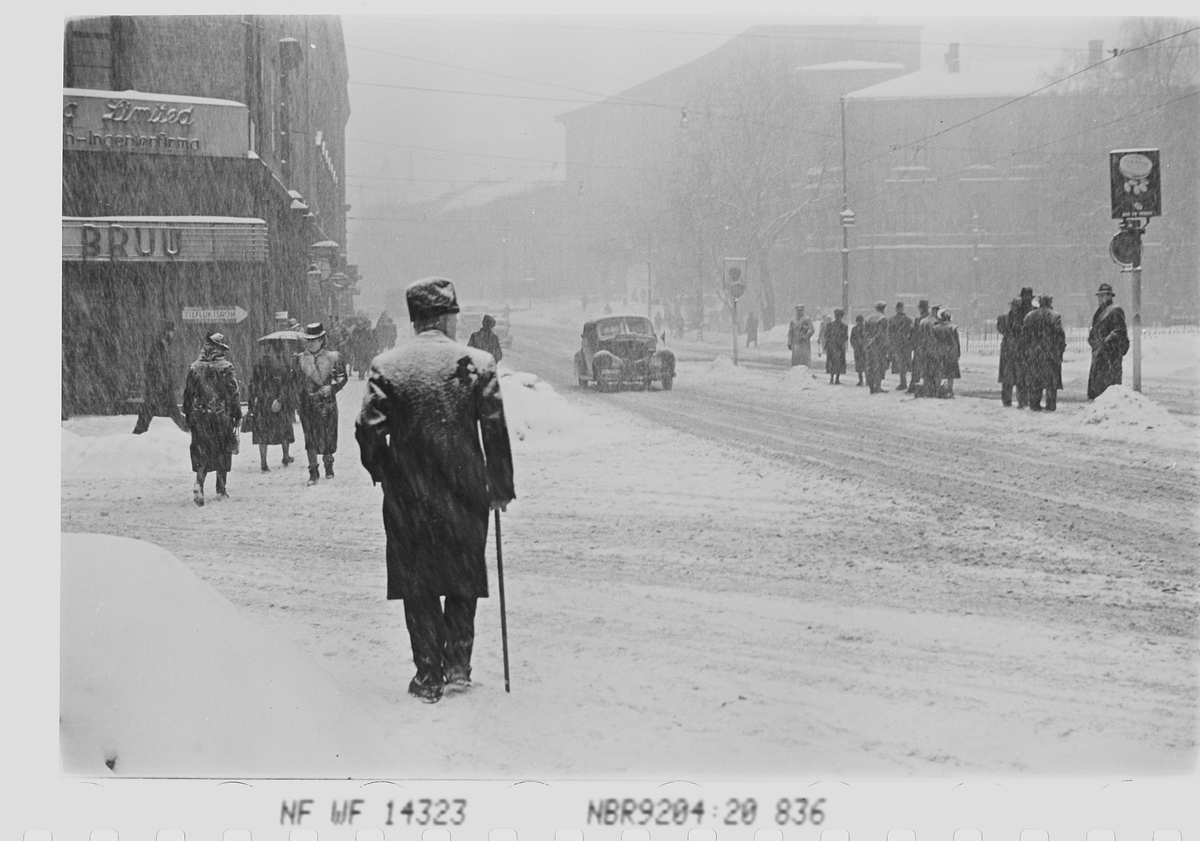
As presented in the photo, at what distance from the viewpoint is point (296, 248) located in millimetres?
16484

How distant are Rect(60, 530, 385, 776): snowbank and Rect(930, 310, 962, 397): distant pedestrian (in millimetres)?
13115

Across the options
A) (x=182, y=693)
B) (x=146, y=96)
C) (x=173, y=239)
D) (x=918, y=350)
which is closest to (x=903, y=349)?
(x=918, y=350)

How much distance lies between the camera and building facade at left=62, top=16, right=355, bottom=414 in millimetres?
10953

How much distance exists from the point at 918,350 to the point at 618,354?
496 cm

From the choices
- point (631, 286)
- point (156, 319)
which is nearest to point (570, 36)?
point (156, 319)

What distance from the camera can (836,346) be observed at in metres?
20.0

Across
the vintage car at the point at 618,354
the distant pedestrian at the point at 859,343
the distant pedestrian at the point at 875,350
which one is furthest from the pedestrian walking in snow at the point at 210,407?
the distant pedestrian at the point at 859,343

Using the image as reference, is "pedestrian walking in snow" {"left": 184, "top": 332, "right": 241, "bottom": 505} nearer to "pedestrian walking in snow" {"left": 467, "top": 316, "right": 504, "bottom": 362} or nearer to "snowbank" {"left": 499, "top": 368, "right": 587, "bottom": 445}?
"pedestrian walking in snow" {"left": 467, "top": 316, "right": 504, "bottom": 362}

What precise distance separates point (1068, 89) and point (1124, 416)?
5.60 metres

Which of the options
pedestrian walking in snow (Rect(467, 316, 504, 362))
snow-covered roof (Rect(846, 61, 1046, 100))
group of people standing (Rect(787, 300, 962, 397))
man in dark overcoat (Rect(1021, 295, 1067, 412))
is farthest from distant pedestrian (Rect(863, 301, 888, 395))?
pedestrian walking in snow (Rect(467, 316, 504, 362))

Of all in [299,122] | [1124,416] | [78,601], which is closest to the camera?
[78,601]

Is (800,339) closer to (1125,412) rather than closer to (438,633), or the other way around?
(1125,412)

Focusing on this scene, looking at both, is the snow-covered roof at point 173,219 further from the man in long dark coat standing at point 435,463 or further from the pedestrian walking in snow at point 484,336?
the man in long dark coat standing at point 435,463

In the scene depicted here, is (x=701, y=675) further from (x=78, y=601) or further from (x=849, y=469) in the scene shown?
(x=849, y=469)
